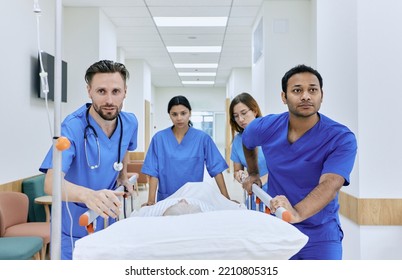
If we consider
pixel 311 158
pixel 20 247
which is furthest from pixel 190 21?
pixel 311 158

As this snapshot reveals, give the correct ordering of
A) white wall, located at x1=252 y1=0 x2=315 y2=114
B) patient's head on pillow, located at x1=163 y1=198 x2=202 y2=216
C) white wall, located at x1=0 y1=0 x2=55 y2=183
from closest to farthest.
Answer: patient's head on pillow, located at x1=163 y1=198 x2=202 y2=216 → white wall, located at x1=0 y1=0 x2=55 y2=183 → white wall, located at x1=252 y1=0 x2=315 y2=114

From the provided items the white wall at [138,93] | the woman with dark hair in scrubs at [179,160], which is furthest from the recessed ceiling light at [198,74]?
the woman with dark hair in scrubs at [179,160]

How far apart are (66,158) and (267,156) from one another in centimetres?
81

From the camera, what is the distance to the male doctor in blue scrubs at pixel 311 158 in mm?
1364

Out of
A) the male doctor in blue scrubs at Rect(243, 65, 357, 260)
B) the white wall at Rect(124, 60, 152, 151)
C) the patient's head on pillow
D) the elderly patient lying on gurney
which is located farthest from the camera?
the white wall at Rect(124, 60, 152, 151)

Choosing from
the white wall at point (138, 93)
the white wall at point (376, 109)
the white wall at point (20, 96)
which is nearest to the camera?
the white wall at point (376, 109)

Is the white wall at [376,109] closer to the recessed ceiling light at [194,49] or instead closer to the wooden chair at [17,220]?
the wooden chair at [17,220]

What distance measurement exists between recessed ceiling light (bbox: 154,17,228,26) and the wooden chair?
3.08 meters

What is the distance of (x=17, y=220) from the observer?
3053 mm

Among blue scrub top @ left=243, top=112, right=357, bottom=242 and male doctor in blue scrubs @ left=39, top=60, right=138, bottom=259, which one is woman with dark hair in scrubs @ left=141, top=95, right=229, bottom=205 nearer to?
male doctor in blue scrubs @ left=39, top=60, right=138, bottom=259

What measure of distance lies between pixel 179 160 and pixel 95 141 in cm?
93

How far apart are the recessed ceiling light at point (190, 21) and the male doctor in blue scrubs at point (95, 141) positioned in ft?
12.5

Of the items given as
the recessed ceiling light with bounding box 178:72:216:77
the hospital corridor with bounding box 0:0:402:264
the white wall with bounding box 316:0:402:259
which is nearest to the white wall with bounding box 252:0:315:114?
the hospital corridor with bounding box 0:0:402:264

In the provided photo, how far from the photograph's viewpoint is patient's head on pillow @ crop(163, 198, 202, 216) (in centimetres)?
158
